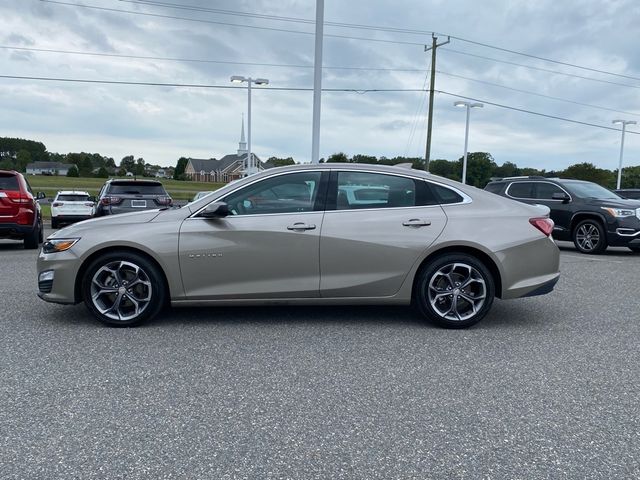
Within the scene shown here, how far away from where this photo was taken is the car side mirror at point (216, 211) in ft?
16.2

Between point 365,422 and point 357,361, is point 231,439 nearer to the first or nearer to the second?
point 365,422

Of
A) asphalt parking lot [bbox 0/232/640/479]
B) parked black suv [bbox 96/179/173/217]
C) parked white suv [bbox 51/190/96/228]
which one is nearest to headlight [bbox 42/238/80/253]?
asphalt parking lot [bbox 0/232/640/479]

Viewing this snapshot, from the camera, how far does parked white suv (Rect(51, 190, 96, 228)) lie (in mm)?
18219

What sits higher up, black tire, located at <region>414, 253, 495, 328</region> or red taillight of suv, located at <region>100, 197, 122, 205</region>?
red taillight of suv, located at <region>100, 197, 122, 205</region>

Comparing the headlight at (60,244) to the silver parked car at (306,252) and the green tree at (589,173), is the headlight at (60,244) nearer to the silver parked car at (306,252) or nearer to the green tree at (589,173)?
the silver parked car at (306,252)

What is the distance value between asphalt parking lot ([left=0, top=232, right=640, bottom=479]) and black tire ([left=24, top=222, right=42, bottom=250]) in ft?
20.2

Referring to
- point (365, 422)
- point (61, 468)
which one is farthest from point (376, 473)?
point (61, 468)

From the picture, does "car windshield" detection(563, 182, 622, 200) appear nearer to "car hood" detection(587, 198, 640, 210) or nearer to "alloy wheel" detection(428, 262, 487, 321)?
"car hood" detection(587, 198, 640, 210)

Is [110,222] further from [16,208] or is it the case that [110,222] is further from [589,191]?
[589,191]

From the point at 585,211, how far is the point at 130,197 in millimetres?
10774

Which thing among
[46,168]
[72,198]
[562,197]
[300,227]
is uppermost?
[46,168]

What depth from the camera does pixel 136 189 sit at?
44.1 feet

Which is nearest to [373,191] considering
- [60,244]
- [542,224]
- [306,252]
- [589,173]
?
[306,252]

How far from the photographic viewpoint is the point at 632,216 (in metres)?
11.5
